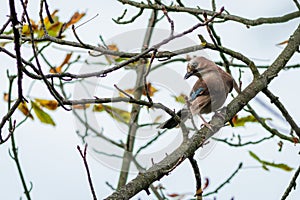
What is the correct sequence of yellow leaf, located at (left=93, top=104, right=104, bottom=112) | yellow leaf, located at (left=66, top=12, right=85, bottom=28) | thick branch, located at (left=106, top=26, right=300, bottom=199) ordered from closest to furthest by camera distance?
thick branch, located at (left=106, top=26, right=300, bottom=199) < yellow leaf, located at (left=66, top=12, right=85, bottom=28) < yellow leaf, located at (left=93, top=104, right=104, bottom=112)

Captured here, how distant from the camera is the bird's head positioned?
4207mm

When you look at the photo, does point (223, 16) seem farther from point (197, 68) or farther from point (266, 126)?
point (266, 126)

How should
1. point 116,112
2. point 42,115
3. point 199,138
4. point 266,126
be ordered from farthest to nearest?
1. point 116,112
2. point 266,126
3. point 42,115
4. point 199,138

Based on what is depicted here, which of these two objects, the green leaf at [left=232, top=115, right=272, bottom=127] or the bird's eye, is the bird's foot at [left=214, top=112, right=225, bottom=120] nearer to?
the bird's eye

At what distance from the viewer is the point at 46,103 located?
4.66 metres

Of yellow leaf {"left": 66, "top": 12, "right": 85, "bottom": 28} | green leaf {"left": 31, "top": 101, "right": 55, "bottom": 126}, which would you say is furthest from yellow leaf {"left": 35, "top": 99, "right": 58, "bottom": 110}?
yellow leaf {"left": 66, "top": 12, "right": 85, "bottom": 28}

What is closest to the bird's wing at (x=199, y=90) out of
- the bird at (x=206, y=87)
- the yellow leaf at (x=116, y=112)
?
the bird at (x=206, y=87)

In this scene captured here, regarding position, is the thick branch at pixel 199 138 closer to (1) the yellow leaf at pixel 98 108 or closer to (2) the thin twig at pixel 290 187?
(2) the thin twig at pixel 290 187

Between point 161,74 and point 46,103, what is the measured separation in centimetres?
140

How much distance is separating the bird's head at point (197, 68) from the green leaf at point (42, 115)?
3.46 feet

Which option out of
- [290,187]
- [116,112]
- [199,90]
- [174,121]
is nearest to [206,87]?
[199,90]

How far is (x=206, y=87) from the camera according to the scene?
4.28 meters

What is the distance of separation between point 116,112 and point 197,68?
1.69 meters

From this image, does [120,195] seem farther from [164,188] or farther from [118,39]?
[164,188]
